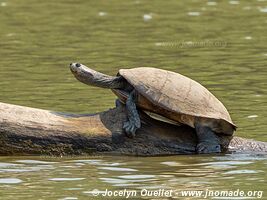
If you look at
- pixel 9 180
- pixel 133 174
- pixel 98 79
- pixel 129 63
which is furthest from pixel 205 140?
pixel 129 63

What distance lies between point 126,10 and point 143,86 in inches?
421

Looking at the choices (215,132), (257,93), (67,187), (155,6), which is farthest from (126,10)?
(67,187)

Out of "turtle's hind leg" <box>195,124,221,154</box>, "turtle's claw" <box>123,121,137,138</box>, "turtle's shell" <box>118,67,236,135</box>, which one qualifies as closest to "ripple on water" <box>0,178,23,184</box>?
"turtle's claw" <box>123,121,137,138</box>

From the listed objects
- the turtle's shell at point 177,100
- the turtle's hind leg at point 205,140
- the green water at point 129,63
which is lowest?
the green water at point 129,63

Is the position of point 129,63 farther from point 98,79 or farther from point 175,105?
point 175,105

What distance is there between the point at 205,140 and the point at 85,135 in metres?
1.14

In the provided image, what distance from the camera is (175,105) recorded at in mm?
10359

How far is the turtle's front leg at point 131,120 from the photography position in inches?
404

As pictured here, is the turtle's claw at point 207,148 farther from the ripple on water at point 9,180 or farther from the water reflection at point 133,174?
the ripple on water at point 9,180

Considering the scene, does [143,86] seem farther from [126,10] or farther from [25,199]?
[126,10]

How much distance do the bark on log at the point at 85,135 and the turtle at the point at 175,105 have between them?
11 centimetres

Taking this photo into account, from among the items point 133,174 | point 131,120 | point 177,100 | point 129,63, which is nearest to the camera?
point 133,174

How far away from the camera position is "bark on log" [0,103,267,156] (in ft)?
33.8

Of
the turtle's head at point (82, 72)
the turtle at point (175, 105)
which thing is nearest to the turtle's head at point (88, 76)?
the turtle's head at point (82, 72)
